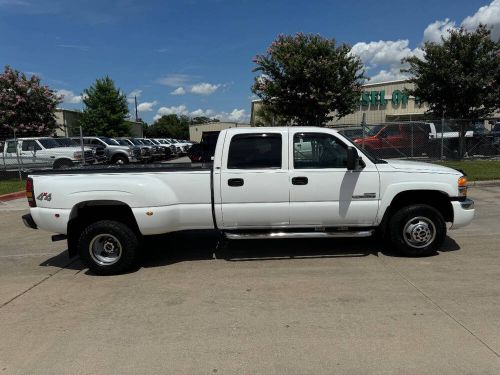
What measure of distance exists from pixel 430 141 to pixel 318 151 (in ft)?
47.8

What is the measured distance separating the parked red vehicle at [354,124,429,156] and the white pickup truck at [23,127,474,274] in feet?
42.7

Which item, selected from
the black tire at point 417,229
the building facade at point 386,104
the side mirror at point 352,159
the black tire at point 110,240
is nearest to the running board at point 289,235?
the black tire at point 417,229

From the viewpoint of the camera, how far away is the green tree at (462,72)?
1856cm

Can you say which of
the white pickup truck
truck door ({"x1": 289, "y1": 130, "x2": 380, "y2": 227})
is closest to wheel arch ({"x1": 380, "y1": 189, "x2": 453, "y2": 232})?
the white pickup truck

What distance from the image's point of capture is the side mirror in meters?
5.63

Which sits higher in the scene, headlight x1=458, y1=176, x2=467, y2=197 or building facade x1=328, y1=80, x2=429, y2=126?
building facade x1=328, y1=80, x2=429, y2=126

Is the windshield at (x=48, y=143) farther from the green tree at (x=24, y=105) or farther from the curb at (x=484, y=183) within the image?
→ the curb at (x=484, y=183)

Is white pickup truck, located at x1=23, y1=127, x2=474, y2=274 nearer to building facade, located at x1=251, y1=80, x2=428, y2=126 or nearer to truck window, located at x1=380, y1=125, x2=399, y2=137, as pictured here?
truck window, located at x1=380, y1=125, x2=399, y2=137

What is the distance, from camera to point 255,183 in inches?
226

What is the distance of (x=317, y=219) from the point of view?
19.2ft

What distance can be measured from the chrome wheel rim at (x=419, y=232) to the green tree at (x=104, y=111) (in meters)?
44.0

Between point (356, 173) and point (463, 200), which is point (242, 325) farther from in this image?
point (463, 200)

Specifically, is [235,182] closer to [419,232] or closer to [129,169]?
[129,169]

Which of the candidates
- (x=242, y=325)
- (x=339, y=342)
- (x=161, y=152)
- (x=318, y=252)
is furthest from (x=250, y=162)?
(x=161, y=152)
